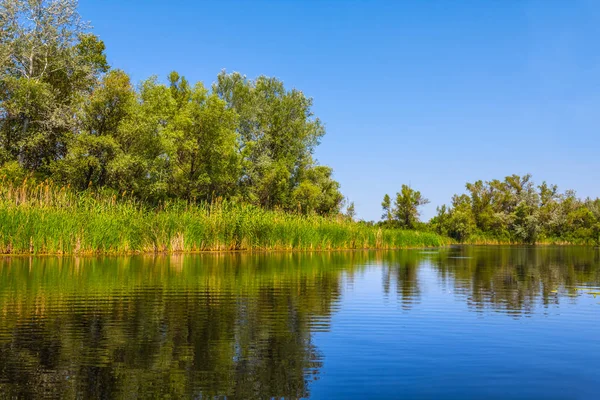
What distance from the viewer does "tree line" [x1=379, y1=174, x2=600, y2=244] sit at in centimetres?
9675

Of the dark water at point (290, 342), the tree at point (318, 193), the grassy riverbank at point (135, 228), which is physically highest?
the tree at point (318, 193)

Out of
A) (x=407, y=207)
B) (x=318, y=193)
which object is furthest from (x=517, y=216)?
(x=318, y=193)

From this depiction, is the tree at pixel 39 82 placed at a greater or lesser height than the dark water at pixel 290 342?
greater

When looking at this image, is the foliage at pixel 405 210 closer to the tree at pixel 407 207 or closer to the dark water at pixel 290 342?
the tree at pixel 407 207

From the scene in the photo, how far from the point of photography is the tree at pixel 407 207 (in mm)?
82375

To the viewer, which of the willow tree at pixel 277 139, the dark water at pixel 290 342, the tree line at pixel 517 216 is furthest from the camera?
the tree line at pixel 517 216

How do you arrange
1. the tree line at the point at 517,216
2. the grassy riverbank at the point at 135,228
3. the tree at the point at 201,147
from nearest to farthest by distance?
the grassy riverbank at the point at 135,228 < the tree at the point at 201,147 < the tree line at the point at 517,216

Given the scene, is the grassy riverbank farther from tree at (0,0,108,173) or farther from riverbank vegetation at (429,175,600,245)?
riverbank vegetation at (429,175,600,245)

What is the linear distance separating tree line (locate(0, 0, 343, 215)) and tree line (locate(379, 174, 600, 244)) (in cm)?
4371

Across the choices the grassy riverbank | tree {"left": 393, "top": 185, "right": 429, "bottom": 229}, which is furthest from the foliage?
the grassy riverbank

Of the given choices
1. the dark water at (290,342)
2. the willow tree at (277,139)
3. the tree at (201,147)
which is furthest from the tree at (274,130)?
the dark water at (290,342)

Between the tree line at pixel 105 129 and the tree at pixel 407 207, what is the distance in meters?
24.2

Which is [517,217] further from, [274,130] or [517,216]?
[274,130]

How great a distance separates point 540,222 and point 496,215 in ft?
36.6
